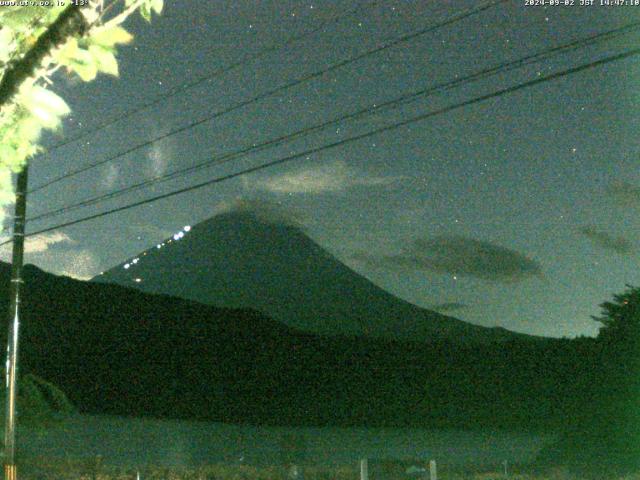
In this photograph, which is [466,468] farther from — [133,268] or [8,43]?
[133,268]

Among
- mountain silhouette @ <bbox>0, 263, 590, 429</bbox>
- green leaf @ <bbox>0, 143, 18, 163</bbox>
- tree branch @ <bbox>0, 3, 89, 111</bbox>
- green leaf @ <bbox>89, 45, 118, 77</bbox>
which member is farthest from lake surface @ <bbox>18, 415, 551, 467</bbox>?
green leaf @ <bbox>89, 45, 118, 77</bbox>

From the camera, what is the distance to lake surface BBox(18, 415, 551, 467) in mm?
27422

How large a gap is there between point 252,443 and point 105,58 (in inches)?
1149

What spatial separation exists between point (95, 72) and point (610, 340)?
28.2 meters

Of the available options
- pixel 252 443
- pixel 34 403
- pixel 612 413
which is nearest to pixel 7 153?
pixel 34 403

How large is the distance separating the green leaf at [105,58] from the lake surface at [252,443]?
22.2 metres

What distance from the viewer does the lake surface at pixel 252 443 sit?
1080 inches

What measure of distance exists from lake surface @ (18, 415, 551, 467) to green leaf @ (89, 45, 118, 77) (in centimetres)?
2221

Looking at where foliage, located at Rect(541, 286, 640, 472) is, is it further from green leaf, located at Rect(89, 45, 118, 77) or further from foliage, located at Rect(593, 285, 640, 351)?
green leaf, located at Rect(89, 45, 118, 77)

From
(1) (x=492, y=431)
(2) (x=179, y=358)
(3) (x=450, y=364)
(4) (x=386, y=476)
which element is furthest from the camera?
(3) (x=450, y=364)

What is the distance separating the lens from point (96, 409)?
33219mm

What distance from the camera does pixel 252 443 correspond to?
3173cm

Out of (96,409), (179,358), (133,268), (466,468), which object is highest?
(133,268)

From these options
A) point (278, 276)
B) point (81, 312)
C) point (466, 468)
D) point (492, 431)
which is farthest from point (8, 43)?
point (278, 276)
